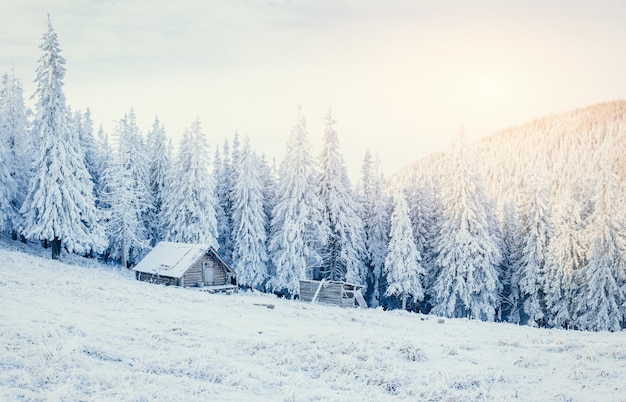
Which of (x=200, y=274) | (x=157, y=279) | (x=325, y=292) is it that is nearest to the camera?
(x=325, y=292)

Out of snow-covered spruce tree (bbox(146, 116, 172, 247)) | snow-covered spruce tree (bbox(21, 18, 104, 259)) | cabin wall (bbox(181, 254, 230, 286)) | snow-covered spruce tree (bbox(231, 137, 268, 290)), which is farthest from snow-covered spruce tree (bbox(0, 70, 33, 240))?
snow-covered spruce tree (bbox(231, 137, 268, 290))

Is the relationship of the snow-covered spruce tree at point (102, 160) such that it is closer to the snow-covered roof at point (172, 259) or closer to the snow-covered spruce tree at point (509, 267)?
the snow-covered roof at point (172, 259)

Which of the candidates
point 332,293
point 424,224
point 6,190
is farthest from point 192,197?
point 424,224

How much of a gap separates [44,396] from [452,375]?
10267 millimetres

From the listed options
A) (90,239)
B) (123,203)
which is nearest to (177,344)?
(90,239)

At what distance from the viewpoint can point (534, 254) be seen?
44.9m

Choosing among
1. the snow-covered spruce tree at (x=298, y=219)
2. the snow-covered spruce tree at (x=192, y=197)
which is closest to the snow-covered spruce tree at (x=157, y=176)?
the snow-covered spruce tree at (x=192, y=197)

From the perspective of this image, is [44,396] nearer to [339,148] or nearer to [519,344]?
[519,344]

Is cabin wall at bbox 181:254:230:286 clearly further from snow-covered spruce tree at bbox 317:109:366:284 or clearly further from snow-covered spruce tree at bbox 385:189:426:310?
snow-covered spruce tree at bbox 385:189:426:310

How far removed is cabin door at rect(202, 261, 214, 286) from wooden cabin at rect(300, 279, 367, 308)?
8.17 meters

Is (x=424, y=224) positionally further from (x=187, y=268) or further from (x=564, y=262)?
(x=187, y=268)

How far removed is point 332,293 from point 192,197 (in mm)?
18906

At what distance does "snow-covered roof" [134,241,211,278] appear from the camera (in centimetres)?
3841

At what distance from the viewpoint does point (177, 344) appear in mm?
15703
